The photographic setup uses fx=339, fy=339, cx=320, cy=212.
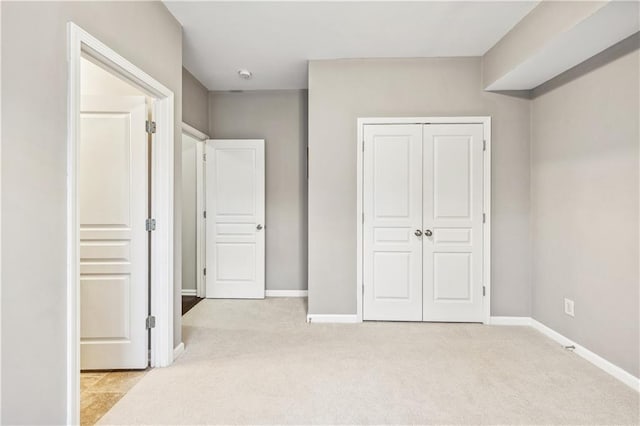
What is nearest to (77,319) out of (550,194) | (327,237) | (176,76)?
(176,76)

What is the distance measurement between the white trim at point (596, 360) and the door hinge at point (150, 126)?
3.69 m

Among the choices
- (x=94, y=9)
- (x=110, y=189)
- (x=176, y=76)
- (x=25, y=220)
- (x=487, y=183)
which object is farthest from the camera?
(x=487, y=183)

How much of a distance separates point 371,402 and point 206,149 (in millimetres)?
3556

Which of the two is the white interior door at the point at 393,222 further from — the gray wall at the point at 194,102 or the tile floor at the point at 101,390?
the tile floor at the point at 101,390

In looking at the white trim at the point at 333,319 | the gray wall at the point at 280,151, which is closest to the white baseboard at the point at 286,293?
the gray wall at the point at 280,151

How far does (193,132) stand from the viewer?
3.99 m

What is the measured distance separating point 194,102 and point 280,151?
1.20 meters

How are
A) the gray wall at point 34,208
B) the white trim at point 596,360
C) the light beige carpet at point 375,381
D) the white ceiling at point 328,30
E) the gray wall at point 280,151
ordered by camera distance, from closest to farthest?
the gray wall at point 34,208, the light beige carpet at point 375,381, the white trim at point 596,360, the white ceiling at point 328,30, the gray wall at point 280,151

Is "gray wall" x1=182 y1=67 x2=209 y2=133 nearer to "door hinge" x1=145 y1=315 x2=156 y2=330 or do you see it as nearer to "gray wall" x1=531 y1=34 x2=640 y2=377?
"door hinge" x1=145 y1=315 x2=156 y2=330

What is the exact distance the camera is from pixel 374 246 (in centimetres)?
350

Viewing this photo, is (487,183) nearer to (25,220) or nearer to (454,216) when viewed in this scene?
(454,216)

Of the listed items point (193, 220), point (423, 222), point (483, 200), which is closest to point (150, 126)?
point (193, 220)

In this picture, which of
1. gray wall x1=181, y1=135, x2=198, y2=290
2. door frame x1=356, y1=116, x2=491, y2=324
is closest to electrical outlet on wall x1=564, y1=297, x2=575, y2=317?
door frame x1=356, y1=116, x2=491, y2=324

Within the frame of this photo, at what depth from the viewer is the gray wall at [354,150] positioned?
11.2 feet
